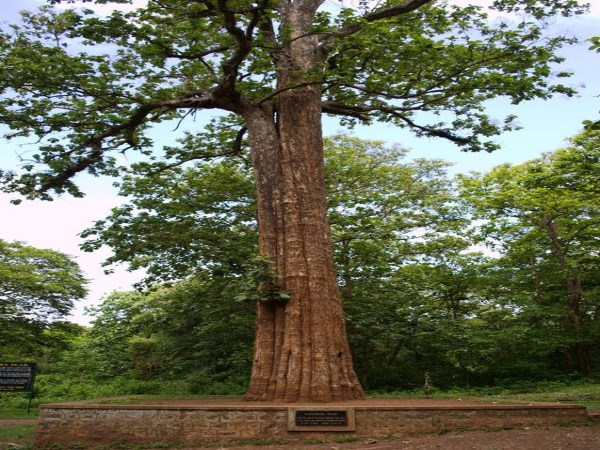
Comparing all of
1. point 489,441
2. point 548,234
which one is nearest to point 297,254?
point 489,441

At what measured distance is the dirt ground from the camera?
6320 mm

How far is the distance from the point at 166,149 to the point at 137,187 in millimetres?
1785

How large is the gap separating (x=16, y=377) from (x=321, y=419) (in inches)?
426

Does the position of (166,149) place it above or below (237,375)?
above

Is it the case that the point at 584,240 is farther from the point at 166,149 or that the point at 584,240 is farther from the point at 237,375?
the point at 166,149

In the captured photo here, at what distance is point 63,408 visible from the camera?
8.15 meters

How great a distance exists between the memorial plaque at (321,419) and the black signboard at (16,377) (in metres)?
10.2

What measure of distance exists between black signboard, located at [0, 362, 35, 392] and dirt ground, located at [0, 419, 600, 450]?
9.76 metres

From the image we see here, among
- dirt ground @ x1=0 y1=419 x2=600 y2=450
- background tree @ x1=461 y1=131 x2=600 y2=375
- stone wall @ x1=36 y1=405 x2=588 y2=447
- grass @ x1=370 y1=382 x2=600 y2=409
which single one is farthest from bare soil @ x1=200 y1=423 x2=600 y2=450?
background tree @ x1=461 y1=131 x2=600 y2=375

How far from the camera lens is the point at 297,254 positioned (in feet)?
30.7

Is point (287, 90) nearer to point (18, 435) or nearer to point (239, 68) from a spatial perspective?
point (239, 68)

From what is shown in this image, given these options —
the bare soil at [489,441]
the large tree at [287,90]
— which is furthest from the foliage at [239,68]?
the bare soil at [489,441]

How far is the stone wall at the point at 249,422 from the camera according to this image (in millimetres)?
7531

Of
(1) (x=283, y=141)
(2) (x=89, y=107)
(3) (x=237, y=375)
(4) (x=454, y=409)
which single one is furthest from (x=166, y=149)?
(4) (x=454, y=409)
